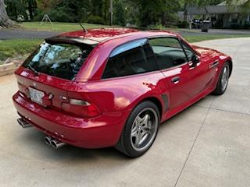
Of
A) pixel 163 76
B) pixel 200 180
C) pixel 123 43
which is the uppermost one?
pixel 123 43

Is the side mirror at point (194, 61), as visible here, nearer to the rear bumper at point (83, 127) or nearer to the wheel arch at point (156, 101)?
the wheel arch at point (156, 101)

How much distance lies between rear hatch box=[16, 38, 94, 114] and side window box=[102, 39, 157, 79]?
28 cm

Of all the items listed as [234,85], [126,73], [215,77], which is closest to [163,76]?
[126,73]

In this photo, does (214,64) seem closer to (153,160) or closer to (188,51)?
(188,51)

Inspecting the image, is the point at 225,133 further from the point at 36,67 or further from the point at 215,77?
the point at 36,67

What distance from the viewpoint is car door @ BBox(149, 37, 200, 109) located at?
10.8 feet

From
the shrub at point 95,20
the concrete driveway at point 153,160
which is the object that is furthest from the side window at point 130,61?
the shrub at point 95,20

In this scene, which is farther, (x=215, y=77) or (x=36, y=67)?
(x=215, y=77)

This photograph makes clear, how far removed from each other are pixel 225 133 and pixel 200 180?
47.2 inches

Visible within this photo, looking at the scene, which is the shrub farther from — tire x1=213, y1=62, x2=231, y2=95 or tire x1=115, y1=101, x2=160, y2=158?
tire x1=115, y1=101, x2=160, y2=158

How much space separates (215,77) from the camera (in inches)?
179

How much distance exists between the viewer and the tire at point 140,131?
2.70 meters

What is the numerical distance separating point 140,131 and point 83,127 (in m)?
0.83

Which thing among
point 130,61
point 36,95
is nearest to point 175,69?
point 130,61
